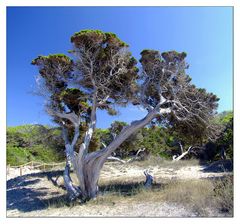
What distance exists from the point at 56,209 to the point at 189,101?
6829 millimetres

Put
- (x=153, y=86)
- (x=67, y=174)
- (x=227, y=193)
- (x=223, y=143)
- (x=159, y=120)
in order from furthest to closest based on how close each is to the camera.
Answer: (x=223, y=143) < (x=159, y=120) < (x=153, y=86) < (x=67, y=174) < (x=227, y=193)

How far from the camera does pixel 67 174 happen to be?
9758mm

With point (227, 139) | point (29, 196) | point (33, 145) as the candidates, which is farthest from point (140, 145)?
point (29, 196)

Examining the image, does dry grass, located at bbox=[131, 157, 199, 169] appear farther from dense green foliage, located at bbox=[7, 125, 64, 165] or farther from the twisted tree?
the twisted tree

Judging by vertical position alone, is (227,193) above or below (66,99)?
below

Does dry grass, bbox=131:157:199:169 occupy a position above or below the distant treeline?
below

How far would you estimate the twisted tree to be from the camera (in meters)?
9.30

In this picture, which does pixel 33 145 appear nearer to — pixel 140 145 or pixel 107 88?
pixel 107 88

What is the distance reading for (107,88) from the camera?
10023 millimetres

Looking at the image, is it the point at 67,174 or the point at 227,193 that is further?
the point at 67,174

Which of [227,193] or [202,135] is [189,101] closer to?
[202,135]

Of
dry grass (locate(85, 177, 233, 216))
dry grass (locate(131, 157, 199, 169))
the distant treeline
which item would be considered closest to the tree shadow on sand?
dry grass (locate(85, 177, 233, 216))

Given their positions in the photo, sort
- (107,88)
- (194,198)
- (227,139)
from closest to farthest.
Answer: (194,198) → (107,88) → (227,139)
